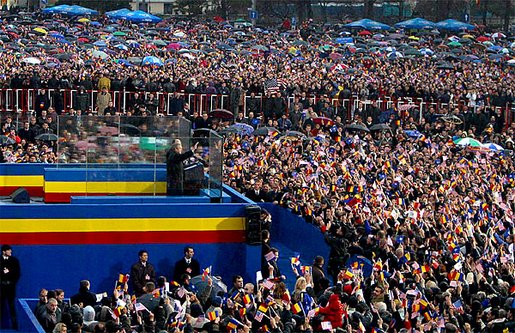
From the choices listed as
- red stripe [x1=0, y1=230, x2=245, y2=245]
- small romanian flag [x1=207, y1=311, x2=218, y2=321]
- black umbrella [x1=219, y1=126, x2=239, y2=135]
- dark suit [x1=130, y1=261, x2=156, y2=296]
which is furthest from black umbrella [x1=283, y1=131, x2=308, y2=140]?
small romanian flag [x1=207, y1=311, x2=218, y2=321]

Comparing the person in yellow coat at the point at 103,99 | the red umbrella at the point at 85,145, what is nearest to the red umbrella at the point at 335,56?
the person in yellow coat at the point at 103,99

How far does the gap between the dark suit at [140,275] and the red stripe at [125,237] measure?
0.97 m

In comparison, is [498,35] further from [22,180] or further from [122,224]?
[122,224]

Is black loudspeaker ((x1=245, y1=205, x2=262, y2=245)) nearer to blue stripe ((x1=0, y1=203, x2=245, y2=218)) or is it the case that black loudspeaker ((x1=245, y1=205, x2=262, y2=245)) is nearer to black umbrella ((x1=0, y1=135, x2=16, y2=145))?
blue stripe ((x1=0, y1=203, x2=245, y2=218))

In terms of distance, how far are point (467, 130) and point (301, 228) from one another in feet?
45.0

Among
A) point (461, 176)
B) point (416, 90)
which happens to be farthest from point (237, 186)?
point (416, 90)

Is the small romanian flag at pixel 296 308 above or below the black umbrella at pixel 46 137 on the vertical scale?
below

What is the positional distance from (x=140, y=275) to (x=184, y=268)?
3.34 feet

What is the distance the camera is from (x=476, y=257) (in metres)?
23.8

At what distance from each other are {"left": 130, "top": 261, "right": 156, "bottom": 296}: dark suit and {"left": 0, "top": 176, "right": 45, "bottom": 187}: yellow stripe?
5.71 metres

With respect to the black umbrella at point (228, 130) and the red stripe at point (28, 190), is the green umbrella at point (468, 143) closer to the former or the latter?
the black umbrella at point (228, 130)

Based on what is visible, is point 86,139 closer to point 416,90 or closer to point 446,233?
point 446,233

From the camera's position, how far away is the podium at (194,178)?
25969 millimetres

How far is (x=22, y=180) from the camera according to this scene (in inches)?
1117
